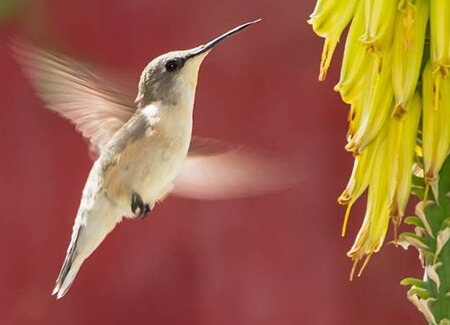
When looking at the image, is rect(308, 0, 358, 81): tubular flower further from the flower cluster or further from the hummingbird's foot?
the hummingbird's foot

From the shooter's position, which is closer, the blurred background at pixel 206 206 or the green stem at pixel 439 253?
the green stem at pixel 439 253

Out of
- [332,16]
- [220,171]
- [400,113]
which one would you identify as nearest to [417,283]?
[400,113]

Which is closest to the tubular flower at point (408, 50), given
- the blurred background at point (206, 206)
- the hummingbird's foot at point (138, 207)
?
the hummingbird's foot at point (138, 207)

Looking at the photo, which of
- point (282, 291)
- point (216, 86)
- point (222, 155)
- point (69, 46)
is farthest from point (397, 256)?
point (222, 155)

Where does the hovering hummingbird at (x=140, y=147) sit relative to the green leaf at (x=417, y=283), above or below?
above

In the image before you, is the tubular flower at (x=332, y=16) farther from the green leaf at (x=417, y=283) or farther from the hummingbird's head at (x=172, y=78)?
the hummingbird's head at (x=172, y=78)

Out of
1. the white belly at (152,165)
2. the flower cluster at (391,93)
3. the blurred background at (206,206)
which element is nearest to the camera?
the flower cluster at (391,93)

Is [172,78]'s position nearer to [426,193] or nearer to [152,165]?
[152,165]
